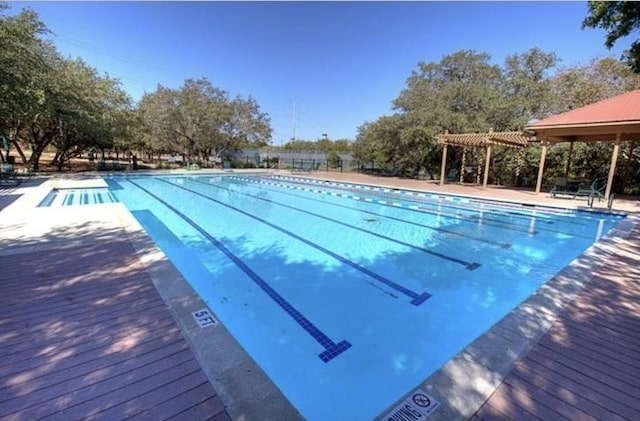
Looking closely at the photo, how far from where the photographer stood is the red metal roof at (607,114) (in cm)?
816

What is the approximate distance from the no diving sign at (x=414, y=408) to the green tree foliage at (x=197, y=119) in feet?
67.2

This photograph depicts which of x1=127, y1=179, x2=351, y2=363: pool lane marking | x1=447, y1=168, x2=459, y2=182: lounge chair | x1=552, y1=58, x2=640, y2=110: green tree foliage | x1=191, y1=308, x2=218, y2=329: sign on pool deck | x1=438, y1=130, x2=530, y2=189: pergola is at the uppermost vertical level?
x1=552, y1=58, x2=640, y2=110: green tree foliage

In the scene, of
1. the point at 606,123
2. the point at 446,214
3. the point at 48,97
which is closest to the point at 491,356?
the point at 446,214

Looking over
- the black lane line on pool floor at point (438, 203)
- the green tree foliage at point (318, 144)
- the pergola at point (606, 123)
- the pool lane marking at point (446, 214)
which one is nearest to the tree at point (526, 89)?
the pergola at point (606, 123)

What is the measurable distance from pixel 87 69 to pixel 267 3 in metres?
9.87

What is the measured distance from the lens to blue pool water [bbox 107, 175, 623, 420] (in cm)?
238

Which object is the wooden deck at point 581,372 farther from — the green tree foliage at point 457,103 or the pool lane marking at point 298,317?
the green tree foliage at point 457,103

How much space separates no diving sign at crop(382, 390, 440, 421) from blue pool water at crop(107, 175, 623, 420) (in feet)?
1.53

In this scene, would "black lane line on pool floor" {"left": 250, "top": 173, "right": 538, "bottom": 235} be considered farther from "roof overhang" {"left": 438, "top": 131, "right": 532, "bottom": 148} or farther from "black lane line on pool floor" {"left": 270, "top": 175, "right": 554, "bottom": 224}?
"roof overhang" {"left": 438, "top": 131, "right": 532, "bottom": 148}

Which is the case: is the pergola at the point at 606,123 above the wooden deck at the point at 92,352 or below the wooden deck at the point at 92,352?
above

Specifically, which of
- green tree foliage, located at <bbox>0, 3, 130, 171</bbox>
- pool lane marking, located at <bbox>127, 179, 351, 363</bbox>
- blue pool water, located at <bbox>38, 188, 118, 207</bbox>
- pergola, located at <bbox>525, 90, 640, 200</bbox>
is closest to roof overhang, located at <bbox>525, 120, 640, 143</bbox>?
pergola, located at <bbox>525, 90, 640, 200</bbox>

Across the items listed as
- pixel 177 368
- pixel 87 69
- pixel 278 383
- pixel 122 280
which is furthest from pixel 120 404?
pixel 87 69

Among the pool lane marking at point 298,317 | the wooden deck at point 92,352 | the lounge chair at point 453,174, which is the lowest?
the pool lane marking at point 298,317

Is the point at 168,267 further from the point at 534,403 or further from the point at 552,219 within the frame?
the point at 552,219
